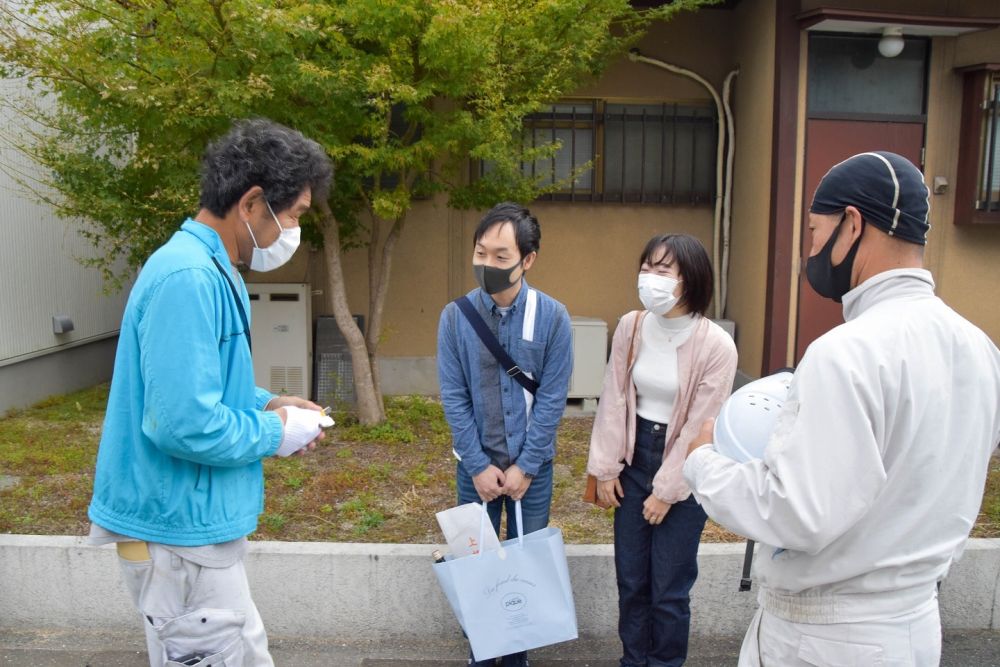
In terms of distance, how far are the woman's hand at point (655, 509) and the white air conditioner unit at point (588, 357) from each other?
3.91m

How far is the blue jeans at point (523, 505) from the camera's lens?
10.4ft

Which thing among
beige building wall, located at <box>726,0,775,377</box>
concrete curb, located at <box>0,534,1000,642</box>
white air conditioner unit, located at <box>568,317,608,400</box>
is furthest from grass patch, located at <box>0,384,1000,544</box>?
beige building wall, located at <box>726,0,775,377</box>

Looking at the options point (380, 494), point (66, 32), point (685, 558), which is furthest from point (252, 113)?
point (685, 558)

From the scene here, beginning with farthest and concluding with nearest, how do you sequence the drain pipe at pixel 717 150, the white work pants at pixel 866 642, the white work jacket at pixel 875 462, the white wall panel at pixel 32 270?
the drain pipe at pixel 717 150 → the white wall panel at pixel 32 270 → the white work pants at pixel 866 642 → the white work jacket at pixel 875 462

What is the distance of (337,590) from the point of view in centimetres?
359

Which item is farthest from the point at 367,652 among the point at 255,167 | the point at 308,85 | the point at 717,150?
the point at 717,150

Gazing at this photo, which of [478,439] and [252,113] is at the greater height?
[252,113]

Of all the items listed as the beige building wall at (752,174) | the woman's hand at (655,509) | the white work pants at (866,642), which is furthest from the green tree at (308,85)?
the white work pants at (866,642)

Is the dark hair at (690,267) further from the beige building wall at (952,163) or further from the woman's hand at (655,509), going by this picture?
the beige building wall at (952,163)

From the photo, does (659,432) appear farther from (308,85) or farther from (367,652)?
(308,85)

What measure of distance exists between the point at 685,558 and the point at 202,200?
214cm

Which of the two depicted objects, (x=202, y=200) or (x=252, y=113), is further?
(x=252, y=113)

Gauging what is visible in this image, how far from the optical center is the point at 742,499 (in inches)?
64.7

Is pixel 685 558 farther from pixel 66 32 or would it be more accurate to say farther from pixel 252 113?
pixel 66 32
